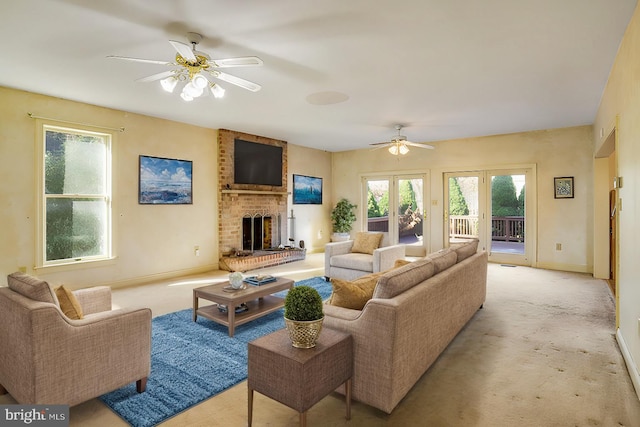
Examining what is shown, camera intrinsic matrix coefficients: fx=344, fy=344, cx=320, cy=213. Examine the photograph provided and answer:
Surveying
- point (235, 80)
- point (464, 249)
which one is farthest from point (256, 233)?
point (464, 249)

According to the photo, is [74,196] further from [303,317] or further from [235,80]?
[303,317]

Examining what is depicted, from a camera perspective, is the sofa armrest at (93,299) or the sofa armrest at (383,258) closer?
the sofa armrest at (93,299)

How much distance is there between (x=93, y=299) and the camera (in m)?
2.62

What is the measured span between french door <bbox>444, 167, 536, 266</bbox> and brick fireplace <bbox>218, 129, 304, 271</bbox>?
345 centimetres

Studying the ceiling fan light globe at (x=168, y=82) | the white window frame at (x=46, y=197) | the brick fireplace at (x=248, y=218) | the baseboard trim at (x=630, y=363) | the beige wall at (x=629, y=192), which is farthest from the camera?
the brick fireplace at (x=248, y=218)

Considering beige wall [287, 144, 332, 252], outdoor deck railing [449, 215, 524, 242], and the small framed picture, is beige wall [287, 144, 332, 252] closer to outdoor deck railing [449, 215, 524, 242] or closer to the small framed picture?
outdoor deck railing [449, 215, 524, 242]

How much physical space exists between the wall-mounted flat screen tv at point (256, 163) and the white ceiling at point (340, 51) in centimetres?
134

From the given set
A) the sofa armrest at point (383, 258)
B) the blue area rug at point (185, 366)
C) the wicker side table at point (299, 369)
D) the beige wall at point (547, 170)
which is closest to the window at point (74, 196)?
the blue area rug at point (185, 366)

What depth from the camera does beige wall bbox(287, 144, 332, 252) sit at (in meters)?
7.83

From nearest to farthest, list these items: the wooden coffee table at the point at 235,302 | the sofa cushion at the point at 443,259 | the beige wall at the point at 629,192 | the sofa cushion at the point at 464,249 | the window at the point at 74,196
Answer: the beige wall at the point at 629,192, the sofa cushion at the point at 443,259, the wooden coffee table at the point at 235,302, the sofa cushion at the point at 464,249, the window at the point at 74,196

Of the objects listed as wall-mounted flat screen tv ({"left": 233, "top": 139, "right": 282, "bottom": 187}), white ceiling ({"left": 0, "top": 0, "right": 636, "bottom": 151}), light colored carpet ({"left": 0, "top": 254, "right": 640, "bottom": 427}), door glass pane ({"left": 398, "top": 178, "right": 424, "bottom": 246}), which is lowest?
light colored carpet ({"left": 0, "top": 254, "right": 640, "bottom": 427})

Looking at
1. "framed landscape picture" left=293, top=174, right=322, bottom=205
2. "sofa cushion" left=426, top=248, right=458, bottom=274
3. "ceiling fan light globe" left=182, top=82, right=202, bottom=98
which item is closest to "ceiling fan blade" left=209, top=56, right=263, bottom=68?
"ceiling fan light globe" left=182, top=82, right=202, bottom=98

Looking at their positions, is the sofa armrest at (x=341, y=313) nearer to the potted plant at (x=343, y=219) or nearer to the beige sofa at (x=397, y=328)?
the beige sofa at (x=397, y=328)

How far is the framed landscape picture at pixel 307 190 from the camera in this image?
7832 mm
